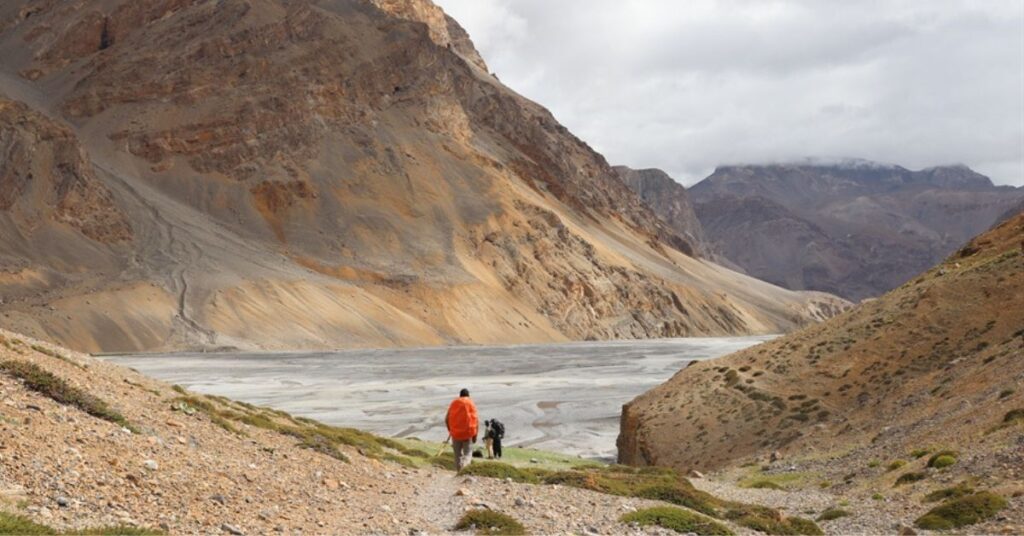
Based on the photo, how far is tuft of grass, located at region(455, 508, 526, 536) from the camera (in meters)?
13.0

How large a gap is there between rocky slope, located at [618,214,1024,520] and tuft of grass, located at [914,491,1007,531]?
272 centimetres

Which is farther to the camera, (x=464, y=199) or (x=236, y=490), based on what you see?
(x=464, y=199)

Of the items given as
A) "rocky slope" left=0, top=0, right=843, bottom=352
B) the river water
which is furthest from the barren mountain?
"rocky slope" left=0, top=0, right=843, bottom=352

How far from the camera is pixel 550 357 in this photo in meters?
104

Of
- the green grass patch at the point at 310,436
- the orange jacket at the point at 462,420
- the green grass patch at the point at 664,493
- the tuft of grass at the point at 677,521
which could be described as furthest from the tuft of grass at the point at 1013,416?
the green grass patch at the point at 310,436

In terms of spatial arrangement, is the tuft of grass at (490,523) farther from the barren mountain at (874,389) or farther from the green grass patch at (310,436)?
the barren mountain at (874,389)

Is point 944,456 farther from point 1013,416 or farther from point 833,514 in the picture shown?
point 833,514

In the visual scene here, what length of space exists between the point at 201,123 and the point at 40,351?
482ft

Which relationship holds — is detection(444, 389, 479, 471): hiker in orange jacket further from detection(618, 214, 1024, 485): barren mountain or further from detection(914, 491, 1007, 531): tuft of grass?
detection(914, 491, 1007, 531): tuft of grass

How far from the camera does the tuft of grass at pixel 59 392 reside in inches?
613

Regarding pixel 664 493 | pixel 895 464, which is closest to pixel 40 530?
pixel 664 493

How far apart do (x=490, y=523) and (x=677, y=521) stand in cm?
314

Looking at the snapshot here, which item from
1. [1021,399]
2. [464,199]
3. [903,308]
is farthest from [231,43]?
[1021,399]

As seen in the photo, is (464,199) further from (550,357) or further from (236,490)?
(236,490)
